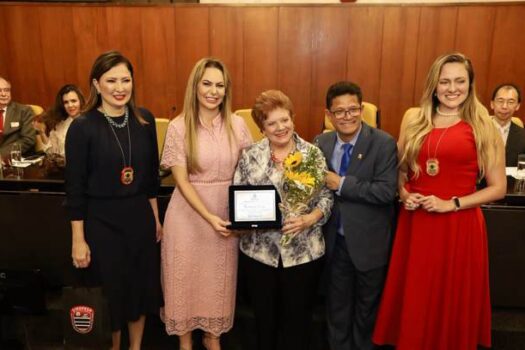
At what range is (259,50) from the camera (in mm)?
5723

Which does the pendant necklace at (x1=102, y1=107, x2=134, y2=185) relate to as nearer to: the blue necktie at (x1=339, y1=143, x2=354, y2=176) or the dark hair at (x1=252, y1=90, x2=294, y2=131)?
the dark hair at (x1=252, y1=90, x2=294, y2=131)

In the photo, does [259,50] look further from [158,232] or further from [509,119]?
[158,232]

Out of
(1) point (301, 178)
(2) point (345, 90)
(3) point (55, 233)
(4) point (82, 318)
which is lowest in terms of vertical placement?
(4) point (82, 318)

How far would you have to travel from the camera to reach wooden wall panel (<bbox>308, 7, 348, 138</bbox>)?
5.55m

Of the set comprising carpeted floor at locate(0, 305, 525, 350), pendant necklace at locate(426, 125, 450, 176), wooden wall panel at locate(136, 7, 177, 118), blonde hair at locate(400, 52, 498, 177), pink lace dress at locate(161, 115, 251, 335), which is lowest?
carpeted floor at locate(0, 305, 525, 350)

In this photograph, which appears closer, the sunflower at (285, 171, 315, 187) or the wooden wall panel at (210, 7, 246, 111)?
the sunflower at (285, 171, 315, 187)

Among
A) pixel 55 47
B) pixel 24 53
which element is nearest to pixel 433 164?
pixel 55 47

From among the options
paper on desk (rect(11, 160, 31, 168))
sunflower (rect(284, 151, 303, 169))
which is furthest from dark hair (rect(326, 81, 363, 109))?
paper on desk (rect(11, 160, 31, 168))

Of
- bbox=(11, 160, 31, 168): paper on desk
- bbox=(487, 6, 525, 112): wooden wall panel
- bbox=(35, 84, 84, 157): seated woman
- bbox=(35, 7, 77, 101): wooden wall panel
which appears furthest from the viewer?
bbox=(35, 7, 77, 101): wooden wall panel

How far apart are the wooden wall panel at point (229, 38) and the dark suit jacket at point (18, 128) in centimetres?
227

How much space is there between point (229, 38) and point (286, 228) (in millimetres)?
4199

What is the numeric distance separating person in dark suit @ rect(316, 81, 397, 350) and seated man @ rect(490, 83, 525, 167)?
6.39ft

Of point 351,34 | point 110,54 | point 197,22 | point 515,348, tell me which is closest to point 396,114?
point 351,34

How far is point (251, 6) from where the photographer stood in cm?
558
